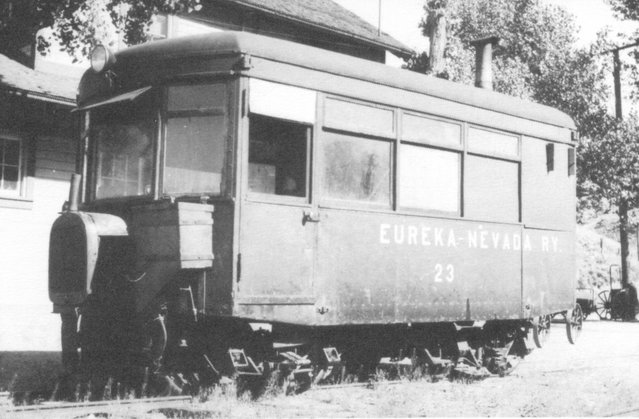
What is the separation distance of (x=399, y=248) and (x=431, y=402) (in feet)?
4.87

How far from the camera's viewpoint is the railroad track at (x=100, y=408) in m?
6.28

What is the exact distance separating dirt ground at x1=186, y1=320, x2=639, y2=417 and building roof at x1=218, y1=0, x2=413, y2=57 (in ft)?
38.5

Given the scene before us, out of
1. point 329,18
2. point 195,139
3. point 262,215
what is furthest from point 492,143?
point 329,18

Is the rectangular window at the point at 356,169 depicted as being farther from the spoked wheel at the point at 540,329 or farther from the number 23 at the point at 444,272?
the spoked wheel at the point at 540,329

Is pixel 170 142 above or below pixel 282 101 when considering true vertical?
below

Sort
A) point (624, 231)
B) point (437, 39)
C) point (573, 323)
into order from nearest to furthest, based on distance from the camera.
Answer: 1. point (573, 323)
2. point (437, 39)
3. point (624, 231)

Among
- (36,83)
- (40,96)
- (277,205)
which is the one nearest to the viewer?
(277,205)

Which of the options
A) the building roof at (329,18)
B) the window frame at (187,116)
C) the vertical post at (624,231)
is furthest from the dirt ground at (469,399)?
the vertical post at (624,231)

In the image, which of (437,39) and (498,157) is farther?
(437,39)

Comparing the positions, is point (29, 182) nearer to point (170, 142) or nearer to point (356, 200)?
point (170, 142)

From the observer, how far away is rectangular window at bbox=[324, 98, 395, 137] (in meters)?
7.41

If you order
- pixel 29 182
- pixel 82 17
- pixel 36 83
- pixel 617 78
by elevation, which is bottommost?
pixel 29 182

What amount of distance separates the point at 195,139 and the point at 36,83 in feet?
25.3

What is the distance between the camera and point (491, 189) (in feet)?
29.7
